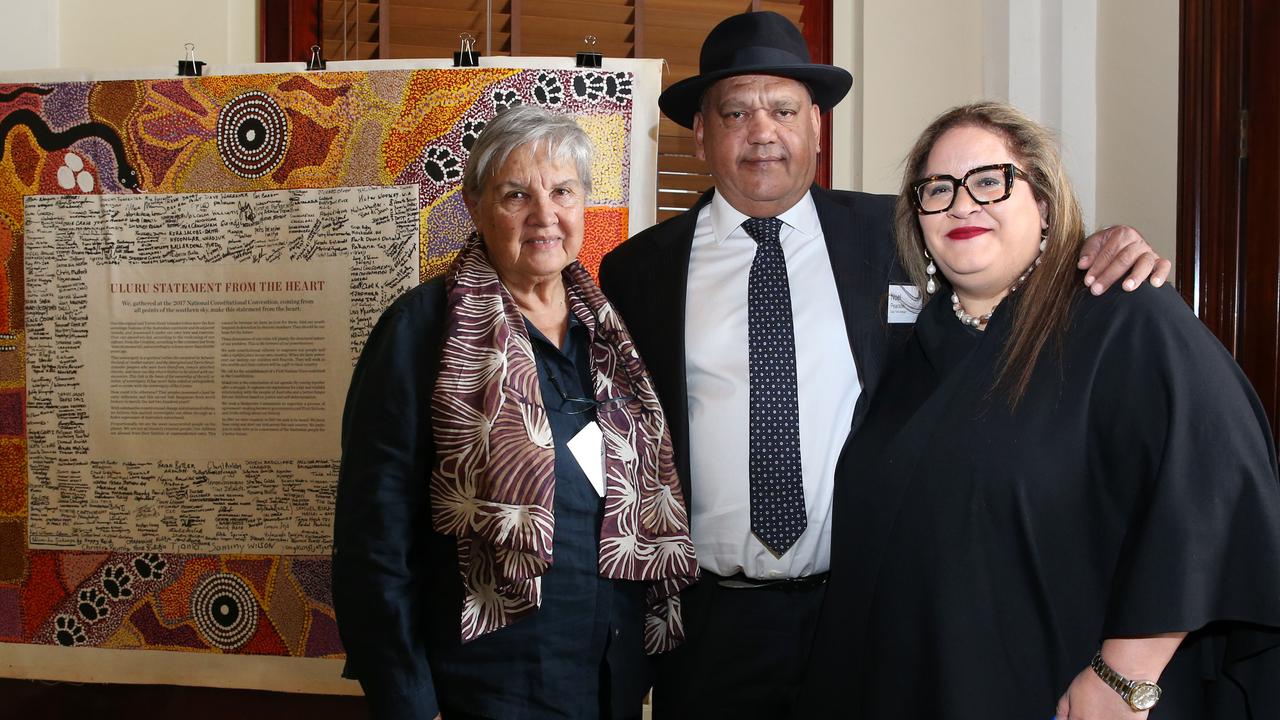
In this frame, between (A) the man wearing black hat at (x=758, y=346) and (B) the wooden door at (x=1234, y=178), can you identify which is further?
(B) the wooden door at (x=1234, y=178)

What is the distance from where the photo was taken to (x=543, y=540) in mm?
1496

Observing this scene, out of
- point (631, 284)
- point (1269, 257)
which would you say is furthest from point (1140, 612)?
point (1269, 257)

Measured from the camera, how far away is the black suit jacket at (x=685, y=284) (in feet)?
6.45

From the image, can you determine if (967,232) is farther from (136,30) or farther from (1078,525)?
(136,30)

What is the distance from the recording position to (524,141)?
169 cm

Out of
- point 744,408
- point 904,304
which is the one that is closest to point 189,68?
point 744,408

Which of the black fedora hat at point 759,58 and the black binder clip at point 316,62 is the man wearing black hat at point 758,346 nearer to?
the black fedora hat at point 759,58

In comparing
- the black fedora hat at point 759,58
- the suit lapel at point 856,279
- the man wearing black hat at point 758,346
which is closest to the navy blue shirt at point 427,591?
the man wearing black hat at point 758,346

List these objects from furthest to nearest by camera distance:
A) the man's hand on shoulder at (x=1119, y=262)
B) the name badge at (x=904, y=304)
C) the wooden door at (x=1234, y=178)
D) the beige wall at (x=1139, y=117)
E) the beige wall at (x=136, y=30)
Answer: the beige wall at (x=136, y=30), the beige wall at (x=1139, y=117), the wooden door at (x=1234, y=178), the name badge at (x=904, y=304), the man's hand on shoulder at (x=1119, y=262)

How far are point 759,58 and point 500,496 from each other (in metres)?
1.20

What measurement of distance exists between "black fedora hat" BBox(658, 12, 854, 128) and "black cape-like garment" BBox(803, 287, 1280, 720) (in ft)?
2.84

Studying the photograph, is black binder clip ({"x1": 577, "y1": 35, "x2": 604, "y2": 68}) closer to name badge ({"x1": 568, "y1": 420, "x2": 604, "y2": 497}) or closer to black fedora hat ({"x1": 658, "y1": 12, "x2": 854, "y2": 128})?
black fedora hat ({"x1": 658, "y1": 12, "x2": 854, "y2": 128})

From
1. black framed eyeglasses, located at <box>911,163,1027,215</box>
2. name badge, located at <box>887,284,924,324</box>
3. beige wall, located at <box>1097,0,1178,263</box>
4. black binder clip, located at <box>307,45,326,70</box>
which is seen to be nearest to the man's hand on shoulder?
black framed eyeglasses, located at <box>911,163,1027,215</box>

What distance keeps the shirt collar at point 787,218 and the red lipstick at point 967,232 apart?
67 centimetres
